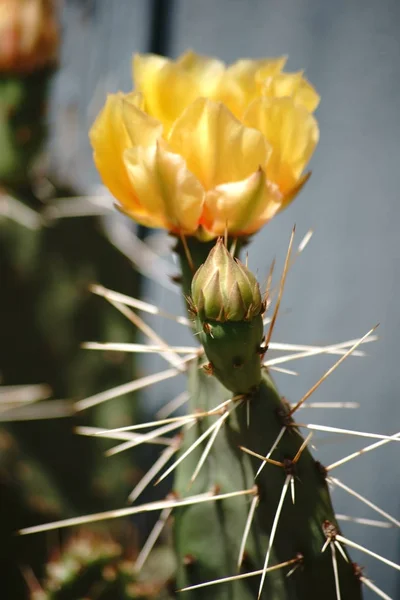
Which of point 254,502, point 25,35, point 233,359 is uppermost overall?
point 25,35

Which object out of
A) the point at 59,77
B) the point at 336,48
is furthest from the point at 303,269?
the point at 59,77

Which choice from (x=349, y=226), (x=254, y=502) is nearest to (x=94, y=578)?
(x=254, y=502)

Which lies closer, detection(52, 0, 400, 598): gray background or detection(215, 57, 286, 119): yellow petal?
detection(215, 57, 286, 119): yellow petal

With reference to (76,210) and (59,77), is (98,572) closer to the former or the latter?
(76,210)

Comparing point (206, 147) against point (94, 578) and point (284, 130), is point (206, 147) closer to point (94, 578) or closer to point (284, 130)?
point (284, 130)

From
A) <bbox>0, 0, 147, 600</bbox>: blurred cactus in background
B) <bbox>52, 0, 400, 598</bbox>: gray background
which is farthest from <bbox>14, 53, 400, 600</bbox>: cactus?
<bbox>0, 0, 147, 600</bbox>: blurred cactus in background

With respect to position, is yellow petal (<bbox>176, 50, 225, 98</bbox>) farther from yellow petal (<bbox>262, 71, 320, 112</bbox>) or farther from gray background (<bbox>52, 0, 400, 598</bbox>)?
gray background (<bbox>52, 0, 400, 598</bbox>)

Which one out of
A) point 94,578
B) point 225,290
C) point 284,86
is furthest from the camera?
point 94,578
